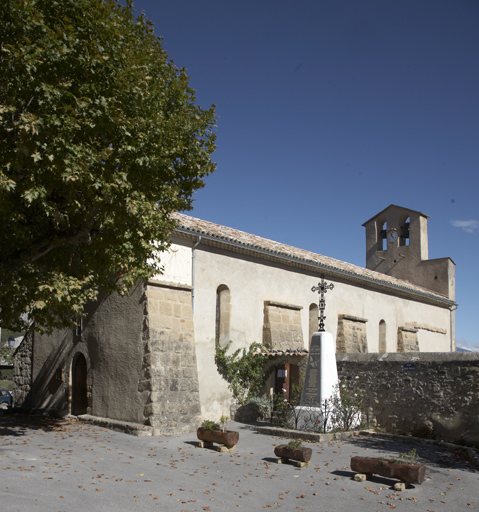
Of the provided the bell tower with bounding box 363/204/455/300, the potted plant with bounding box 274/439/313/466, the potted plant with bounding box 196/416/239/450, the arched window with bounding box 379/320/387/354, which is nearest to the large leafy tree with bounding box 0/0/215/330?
the potted plant with bounding box 196/416/239/450

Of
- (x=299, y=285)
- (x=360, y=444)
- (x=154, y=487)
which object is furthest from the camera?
(x=299, y=285)

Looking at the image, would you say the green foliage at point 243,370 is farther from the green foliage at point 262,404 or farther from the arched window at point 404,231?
the arched window at point 404,231

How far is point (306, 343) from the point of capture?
63.5 ft

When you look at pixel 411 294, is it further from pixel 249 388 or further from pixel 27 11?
pixel 27 11

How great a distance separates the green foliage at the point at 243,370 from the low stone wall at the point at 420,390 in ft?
9.39

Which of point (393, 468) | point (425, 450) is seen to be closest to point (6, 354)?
point (425, 450)

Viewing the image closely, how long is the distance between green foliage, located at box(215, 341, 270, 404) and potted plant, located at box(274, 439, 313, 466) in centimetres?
570

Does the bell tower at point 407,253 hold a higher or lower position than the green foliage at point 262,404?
higher

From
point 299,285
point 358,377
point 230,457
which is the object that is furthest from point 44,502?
point 299,285

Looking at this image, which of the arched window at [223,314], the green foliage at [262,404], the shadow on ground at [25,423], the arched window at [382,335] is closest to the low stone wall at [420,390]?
the green foliage at [262,404]

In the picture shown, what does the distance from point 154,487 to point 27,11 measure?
8496 millimetres

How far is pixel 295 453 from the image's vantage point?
10258 millimetres

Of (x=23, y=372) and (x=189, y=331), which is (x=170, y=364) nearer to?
(x=189, y=331)

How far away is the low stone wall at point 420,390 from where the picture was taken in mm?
12414
